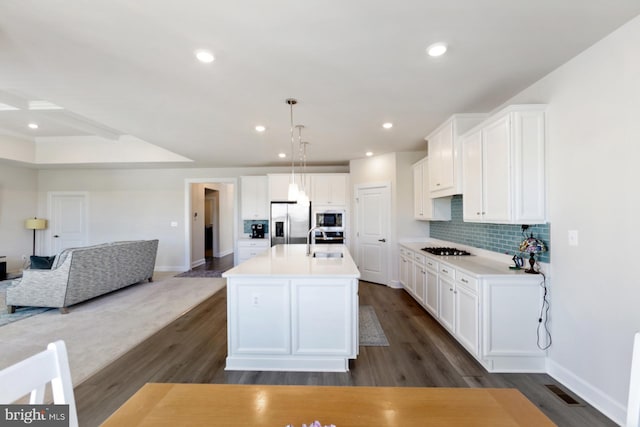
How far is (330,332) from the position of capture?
8.16ft

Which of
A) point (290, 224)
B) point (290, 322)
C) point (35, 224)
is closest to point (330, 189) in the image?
point (290, 224)

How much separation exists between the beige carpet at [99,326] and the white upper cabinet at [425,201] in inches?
149

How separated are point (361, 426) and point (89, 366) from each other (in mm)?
2928

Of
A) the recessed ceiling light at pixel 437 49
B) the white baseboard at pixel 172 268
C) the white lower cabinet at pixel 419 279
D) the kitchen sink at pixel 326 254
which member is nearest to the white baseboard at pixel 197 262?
the white baseboard at pixel 172 268

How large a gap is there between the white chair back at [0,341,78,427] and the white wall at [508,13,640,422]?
289 cm

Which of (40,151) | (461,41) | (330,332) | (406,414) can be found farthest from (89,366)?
(40,151)

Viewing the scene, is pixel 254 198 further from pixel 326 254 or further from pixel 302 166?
pixel 326 254

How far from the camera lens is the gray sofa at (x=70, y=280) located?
3.75 m

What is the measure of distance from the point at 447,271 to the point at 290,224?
3582 millimetres

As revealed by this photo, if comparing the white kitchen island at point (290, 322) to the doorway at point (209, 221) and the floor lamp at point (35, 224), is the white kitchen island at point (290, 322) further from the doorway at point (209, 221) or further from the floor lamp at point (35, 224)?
the floor lamp at point (35, 224)

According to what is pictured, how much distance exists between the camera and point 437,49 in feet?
6.72

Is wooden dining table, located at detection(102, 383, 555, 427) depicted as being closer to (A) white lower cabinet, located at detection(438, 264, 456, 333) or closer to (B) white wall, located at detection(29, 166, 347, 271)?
(A) white lower cabinet, located at detection(438, 264, 456, 333)

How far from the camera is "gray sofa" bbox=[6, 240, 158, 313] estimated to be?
3752mm

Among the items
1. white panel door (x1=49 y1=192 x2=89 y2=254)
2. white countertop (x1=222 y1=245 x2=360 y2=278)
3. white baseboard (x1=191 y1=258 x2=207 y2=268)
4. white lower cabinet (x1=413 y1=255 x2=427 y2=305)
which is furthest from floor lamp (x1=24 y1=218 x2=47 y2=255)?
white lower cabinet (x1=413 y1=255 x2=427 y2=305)
